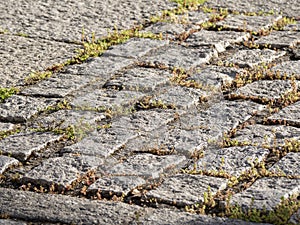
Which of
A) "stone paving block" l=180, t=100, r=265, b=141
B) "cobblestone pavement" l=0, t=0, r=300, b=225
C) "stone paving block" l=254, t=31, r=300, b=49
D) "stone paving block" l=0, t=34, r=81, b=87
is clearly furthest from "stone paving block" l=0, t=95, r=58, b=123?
"stone paving block" l=254, t=31, r=300, b=49

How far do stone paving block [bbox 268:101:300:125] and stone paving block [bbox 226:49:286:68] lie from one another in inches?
28.7

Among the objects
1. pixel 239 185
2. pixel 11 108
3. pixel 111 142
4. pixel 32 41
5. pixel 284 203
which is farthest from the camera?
pixel 32 41

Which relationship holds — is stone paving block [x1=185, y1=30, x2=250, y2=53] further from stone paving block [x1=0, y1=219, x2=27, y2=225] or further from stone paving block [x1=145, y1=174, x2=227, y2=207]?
stone paving block [x1=0, y1=219, x2=27, y2=225]

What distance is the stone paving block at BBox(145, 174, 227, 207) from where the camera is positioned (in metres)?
3.62

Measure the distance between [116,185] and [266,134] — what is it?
0.92 m

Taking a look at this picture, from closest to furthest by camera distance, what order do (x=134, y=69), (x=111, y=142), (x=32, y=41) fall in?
(x=111, y=142), (x=134, y=69), (x=32, y=41)

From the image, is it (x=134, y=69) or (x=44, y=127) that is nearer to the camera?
(x=44, y=127)

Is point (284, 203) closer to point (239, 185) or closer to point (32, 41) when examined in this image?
point (239, 185)

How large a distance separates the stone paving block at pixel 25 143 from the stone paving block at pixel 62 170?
150mm

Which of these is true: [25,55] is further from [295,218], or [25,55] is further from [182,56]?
[295,218]

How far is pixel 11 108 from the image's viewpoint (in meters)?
4.69

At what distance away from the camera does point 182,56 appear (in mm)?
5422

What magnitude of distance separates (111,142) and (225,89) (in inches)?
39.1

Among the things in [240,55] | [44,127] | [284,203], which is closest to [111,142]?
[44,127]
